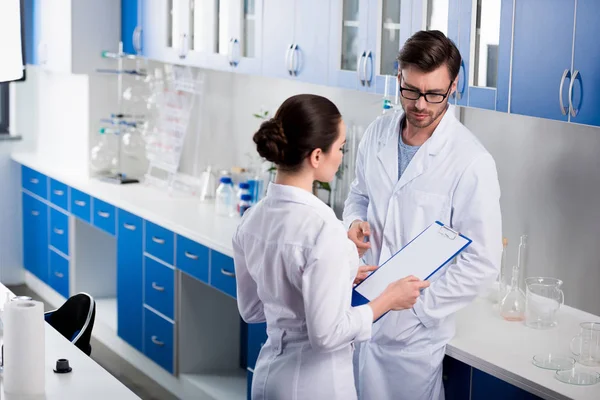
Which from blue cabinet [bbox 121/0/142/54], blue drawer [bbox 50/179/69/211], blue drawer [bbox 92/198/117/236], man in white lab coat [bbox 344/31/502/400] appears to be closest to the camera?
man in white lab coat [bbox 344/31/502/400]

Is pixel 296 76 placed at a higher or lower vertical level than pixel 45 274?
higher

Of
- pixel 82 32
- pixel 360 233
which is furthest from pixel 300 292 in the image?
pixel 82 32

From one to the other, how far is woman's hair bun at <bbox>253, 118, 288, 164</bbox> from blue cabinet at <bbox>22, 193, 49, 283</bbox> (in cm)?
390

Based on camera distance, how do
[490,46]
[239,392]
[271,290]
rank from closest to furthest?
[271,290] < [490,46] < [239,392]

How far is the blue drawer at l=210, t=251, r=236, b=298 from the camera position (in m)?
4.01

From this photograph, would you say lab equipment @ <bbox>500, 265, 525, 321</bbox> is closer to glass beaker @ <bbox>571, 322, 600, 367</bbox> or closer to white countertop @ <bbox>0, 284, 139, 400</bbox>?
glass beaker @ <bbox>571, 322, 600, 367</bbox>

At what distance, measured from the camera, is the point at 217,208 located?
15.2 feet

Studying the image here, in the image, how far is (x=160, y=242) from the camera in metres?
4.54

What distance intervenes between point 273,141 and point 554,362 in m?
1.10

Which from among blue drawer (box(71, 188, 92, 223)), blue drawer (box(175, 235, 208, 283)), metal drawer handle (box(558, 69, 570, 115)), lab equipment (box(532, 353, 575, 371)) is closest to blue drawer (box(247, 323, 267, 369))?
blue drawer (box(175, 235, 208, 283))

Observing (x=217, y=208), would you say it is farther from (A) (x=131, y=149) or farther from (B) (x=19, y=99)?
(B) (x=19, y=99)

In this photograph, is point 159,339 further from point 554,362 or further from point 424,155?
point 554,362

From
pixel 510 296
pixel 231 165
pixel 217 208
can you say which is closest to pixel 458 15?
pixel 510 296

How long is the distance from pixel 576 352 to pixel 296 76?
1.74 metres
